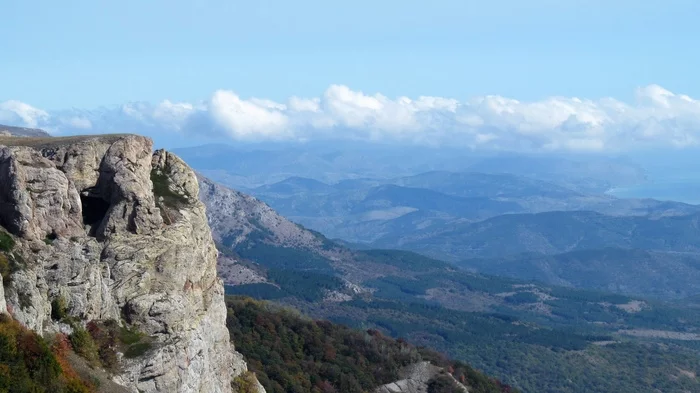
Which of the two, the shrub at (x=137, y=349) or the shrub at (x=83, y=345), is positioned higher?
the shrub at (x=83, y=345)

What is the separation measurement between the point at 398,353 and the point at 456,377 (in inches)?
277

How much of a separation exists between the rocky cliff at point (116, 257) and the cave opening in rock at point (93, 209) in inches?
2.0

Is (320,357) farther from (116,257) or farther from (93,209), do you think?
(116,257)

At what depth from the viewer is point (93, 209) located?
43.2 m

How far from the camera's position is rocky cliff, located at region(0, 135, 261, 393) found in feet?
122

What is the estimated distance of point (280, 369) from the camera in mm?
74750

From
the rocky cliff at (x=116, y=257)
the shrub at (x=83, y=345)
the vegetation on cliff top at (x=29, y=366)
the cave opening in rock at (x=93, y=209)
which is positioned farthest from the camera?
the cave opening in rock at (x=93, y=209)

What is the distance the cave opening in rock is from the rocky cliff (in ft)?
0.16

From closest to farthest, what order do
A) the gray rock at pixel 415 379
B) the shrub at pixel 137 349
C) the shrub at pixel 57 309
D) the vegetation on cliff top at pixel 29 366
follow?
1. the vegetation on cliff top at pixel 29 366
2. the shrub at pixel 57 309
3. the shrub at pixel 137 349
4. the gray rock at pixel 415 379

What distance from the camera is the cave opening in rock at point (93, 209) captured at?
1667 inches

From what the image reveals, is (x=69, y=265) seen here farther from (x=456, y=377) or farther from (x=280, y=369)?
(x=456, y=377)

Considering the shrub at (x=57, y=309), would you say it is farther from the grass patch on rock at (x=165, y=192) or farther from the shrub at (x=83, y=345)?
the grass patch on rock at (x=165, y=192)

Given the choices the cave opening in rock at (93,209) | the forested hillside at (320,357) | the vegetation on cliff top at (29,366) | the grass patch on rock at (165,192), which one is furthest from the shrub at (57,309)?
the forested hillside at (320,357)

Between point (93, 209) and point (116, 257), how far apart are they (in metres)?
4.00
